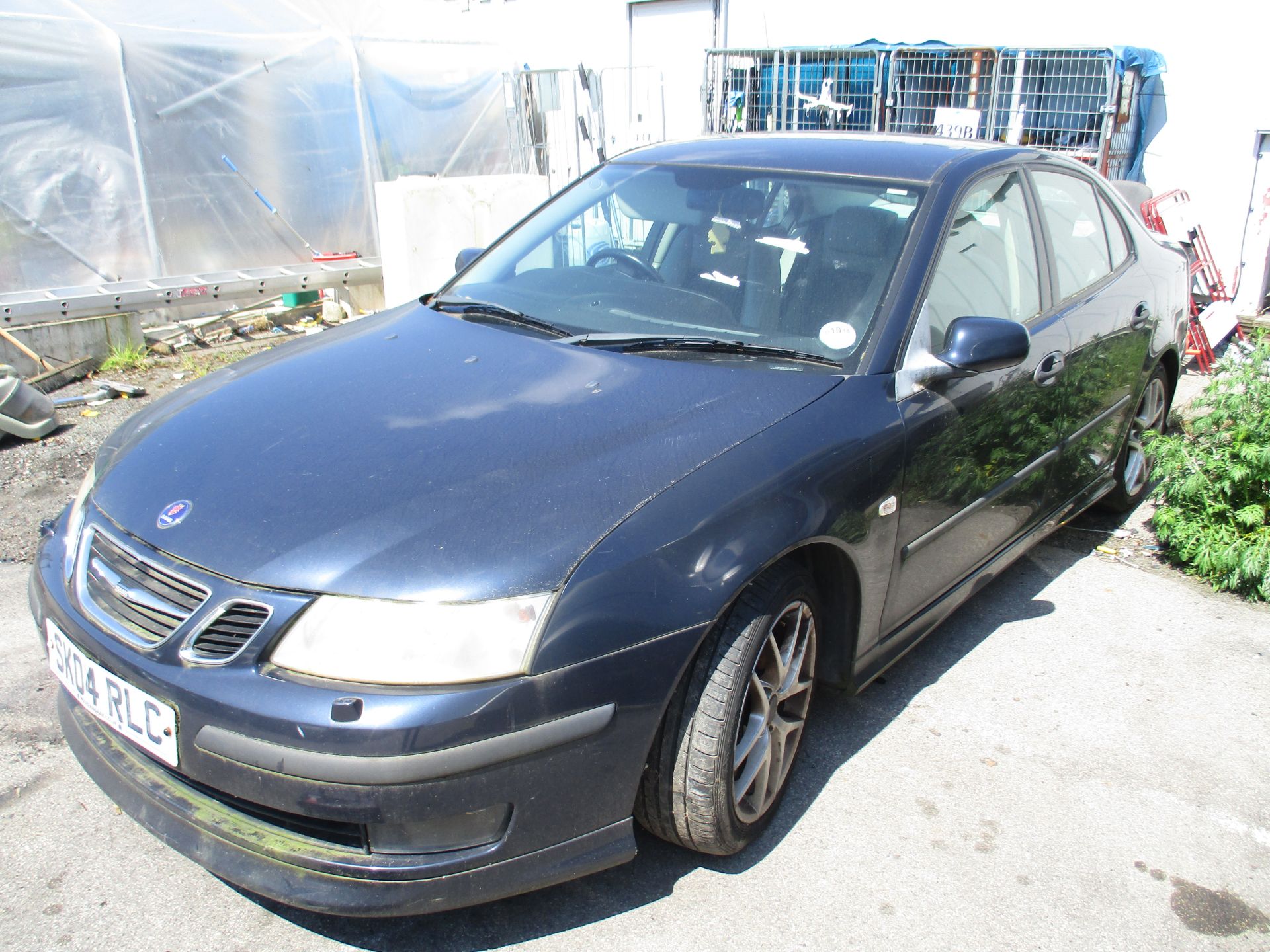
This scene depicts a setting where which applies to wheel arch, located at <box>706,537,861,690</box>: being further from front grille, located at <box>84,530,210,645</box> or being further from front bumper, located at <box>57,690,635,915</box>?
front grille, located at <box>84,530,210,645</box>

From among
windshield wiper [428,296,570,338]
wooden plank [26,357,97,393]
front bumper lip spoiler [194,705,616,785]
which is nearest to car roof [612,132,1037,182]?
windshield wiper [428,296,570,338]

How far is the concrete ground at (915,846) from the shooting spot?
2320 millimetres

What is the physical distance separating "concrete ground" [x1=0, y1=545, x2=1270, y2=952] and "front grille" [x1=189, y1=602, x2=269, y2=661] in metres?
0.72

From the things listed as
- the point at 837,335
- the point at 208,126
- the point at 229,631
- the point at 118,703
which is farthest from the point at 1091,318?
the point at 208,126

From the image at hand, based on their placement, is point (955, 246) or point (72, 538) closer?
point (72, 538)

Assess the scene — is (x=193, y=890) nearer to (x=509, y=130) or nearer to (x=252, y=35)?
(x=252, y=35)

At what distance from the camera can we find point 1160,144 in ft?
26.5

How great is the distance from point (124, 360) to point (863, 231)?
5.93 metres

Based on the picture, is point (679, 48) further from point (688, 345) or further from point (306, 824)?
point (306, 824)

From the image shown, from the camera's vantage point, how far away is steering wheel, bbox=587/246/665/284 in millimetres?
3205

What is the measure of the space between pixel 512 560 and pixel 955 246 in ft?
5.98

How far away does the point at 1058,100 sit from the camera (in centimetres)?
798

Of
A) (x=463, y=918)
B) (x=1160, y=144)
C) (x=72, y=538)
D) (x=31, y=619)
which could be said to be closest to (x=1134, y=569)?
(x=463, y=918)

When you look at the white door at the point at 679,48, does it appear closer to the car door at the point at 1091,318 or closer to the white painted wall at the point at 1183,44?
the white painted wall at the point at 1183,44
